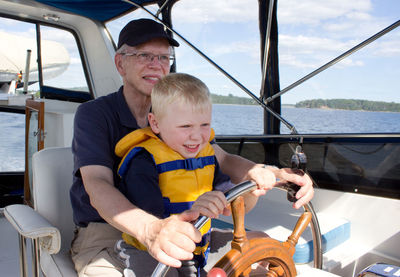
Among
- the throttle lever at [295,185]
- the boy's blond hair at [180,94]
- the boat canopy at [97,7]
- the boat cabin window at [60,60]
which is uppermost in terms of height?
the boat canopy at [97,7]

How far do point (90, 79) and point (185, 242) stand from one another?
4373mm

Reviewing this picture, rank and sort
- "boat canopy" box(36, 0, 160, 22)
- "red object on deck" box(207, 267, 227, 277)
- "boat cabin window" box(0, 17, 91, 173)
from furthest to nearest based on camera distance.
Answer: "boat cabin window" box(0, 17, 91, 173)
"boat canopy" box(36, 0, 160, 22)
"red object on deck" box(207, 267, 227, 277)

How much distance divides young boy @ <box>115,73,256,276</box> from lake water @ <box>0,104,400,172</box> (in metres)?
0.96

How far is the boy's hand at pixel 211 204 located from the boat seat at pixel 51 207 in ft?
2.74

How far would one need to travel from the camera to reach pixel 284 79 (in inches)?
114

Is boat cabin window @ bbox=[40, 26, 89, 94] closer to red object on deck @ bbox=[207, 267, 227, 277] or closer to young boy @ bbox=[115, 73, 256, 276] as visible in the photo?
young boy @ bbox=[115, 73, 256, 276]

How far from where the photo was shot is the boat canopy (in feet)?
11.1

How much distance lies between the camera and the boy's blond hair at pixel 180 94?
115 cm

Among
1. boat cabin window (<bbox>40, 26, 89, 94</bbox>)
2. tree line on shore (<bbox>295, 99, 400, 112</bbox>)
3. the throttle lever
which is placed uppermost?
boat cabin window (<bbox>40, 26, 89, 94</bbox>)

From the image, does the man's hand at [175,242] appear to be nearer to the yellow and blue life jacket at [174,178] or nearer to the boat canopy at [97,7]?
the yellow and blue life jacket at [174,178]

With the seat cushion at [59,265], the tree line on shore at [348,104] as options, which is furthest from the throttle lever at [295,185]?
the tree line on shore at [348,104]

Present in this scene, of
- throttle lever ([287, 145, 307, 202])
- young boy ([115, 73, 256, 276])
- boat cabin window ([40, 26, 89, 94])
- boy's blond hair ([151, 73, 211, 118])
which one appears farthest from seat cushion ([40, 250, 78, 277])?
boat cabin window ([40, 26, 89, 94])

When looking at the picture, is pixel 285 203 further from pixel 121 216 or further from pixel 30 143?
pixel 30 143

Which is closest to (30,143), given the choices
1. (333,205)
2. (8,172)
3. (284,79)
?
(8,172)
